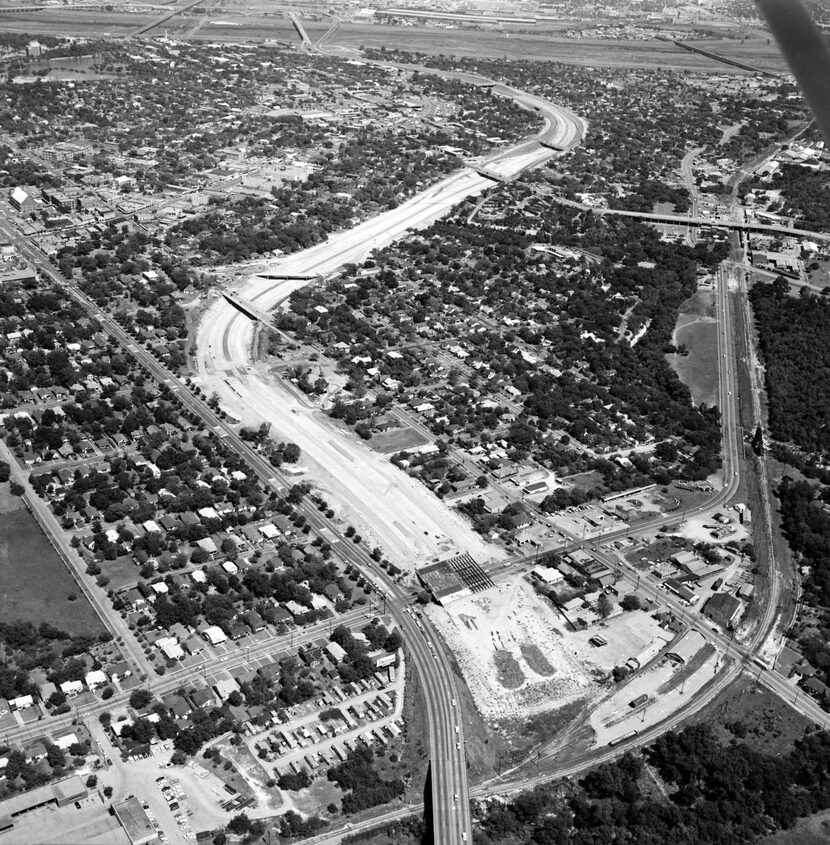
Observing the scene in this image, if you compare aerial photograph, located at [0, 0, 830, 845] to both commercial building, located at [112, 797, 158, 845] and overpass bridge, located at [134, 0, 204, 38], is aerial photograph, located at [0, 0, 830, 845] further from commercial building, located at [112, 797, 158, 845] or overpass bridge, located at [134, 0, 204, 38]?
overpass bridge, located at [134, 0, 204, 38]

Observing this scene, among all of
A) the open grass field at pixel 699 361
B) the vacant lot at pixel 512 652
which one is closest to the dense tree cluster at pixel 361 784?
the vacant lot at pixel 512 652

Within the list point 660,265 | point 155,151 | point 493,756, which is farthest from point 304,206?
point 493,756

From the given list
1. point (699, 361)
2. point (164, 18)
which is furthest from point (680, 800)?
point (164, 18)

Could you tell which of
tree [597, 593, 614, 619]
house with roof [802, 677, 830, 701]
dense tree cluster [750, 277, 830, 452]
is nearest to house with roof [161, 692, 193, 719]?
tree [597, 593, 614, 619]

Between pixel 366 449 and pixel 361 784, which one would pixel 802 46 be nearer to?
pixel 361 784

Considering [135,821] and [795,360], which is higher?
[795,360]

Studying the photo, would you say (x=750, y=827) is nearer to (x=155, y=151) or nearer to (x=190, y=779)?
(x=190, y=779)

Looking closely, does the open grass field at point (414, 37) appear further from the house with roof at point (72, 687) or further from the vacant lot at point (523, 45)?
the house with roof at point (72, 687)
